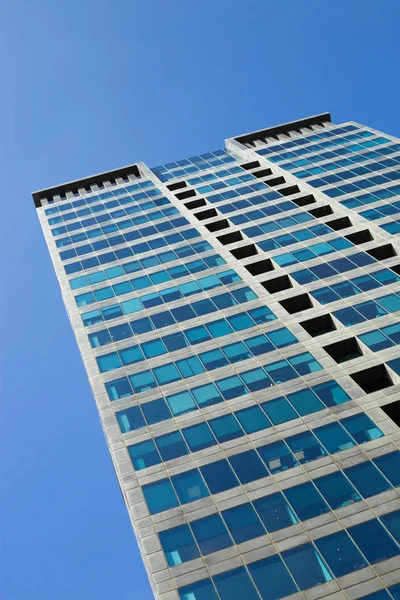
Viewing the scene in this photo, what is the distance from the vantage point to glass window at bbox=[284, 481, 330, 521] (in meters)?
37.5

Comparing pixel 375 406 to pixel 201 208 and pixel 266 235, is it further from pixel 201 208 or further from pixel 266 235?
pixel 201 208

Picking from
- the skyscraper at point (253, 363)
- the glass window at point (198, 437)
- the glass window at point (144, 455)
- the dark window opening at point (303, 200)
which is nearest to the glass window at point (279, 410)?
the skyscraper at point (253, 363)

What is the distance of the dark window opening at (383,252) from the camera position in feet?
192

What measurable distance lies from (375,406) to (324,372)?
4517 millimetres

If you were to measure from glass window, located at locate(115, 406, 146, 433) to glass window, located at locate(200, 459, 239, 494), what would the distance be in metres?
6.10

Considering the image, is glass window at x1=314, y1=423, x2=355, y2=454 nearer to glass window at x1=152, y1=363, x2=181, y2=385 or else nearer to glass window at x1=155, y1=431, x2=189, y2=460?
glass window at x1=155, y1=431, x2=189, y2=460

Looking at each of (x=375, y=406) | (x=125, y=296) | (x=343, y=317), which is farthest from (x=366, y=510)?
(x=125, y=296)

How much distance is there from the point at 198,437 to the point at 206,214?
32.8m

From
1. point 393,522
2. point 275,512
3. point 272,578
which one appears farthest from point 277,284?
point 272,578

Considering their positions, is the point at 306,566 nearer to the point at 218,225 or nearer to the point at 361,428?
the point at 361,428

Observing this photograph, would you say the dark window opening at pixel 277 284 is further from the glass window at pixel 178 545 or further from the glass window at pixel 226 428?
the glass window at pixel 178 545

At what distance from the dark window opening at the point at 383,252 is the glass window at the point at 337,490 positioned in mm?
24324

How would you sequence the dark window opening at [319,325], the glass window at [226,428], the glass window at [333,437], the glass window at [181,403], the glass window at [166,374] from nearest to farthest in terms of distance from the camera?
the glass window at [333,437] → the glass window at [226,428] → the glass window at [181,403] → the glass window at [166,374] → the dark window opening at [319,325]

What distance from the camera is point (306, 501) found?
38.1 m
